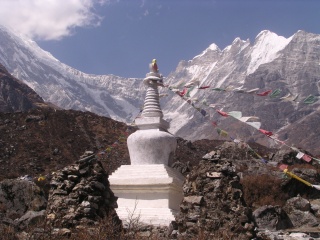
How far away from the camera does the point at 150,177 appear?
11.0 meters

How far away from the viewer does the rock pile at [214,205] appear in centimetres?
727

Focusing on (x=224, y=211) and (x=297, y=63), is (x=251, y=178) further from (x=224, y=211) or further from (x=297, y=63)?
(x=297, y=63)

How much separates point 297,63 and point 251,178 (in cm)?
17969

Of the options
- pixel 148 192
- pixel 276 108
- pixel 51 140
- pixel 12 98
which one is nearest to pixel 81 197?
pixel 148 192

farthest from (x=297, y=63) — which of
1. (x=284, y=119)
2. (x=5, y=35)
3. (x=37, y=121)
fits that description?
(x=37, y=121)

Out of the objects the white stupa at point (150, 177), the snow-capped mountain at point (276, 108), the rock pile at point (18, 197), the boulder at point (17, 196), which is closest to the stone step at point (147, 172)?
the white stupa at point (150, 177)

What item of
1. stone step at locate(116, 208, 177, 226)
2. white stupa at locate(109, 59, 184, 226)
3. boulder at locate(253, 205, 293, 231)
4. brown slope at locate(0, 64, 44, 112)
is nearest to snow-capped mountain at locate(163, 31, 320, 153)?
brown slope at locate(0, 64, 44, 112)

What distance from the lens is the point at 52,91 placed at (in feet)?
597

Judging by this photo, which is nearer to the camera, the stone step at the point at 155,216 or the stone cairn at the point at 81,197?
the stone cairn at the point at 81,197

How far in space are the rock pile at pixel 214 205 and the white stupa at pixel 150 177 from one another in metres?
2.30

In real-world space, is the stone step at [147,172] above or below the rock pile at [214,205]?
above

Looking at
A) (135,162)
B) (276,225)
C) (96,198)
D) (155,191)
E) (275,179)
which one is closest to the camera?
(96,198)

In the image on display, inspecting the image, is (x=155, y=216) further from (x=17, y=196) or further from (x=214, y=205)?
(x=17, y=196)

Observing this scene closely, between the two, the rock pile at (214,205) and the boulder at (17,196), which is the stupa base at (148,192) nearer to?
the rock pile at (214,205)
